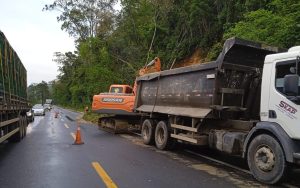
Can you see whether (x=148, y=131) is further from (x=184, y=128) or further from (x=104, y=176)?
(x=104, y=176)

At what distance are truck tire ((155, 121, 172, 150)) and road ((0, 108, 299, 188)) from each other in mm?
337

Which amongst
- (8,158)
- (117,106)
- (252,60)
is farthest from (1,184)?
(117,106)

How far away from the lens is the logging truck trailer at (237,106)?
7559 millimetres

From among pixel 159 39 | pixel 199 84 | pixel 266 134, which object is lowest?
pixel 266 134

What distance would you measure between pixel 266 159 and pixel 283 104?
114 centimetres

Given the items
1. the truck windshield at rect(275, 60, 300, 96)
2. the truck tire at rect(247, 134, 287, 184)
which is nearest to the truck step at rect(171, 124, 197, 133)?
the truck tire at rect(247, 134, 287, 184)

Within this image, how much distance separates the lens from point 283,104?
25.3 feet

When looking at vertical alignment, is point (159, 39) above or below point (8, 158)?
above

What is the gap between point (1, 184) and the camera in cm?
776

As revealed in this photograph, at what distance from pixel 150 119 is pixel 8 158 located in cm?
533

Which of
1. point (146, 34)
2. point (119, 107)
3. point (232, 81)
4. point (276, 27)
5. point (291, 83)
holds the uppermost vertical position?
point (146, 34)

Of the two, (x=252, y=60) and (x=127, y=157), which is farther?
(x=127, y=157)

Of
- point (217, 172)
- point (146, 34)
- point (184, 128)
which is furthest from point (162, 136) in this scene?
point (146, 34)

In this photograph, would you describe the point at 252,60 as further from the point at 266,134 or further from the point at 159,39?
the point at 159,39
